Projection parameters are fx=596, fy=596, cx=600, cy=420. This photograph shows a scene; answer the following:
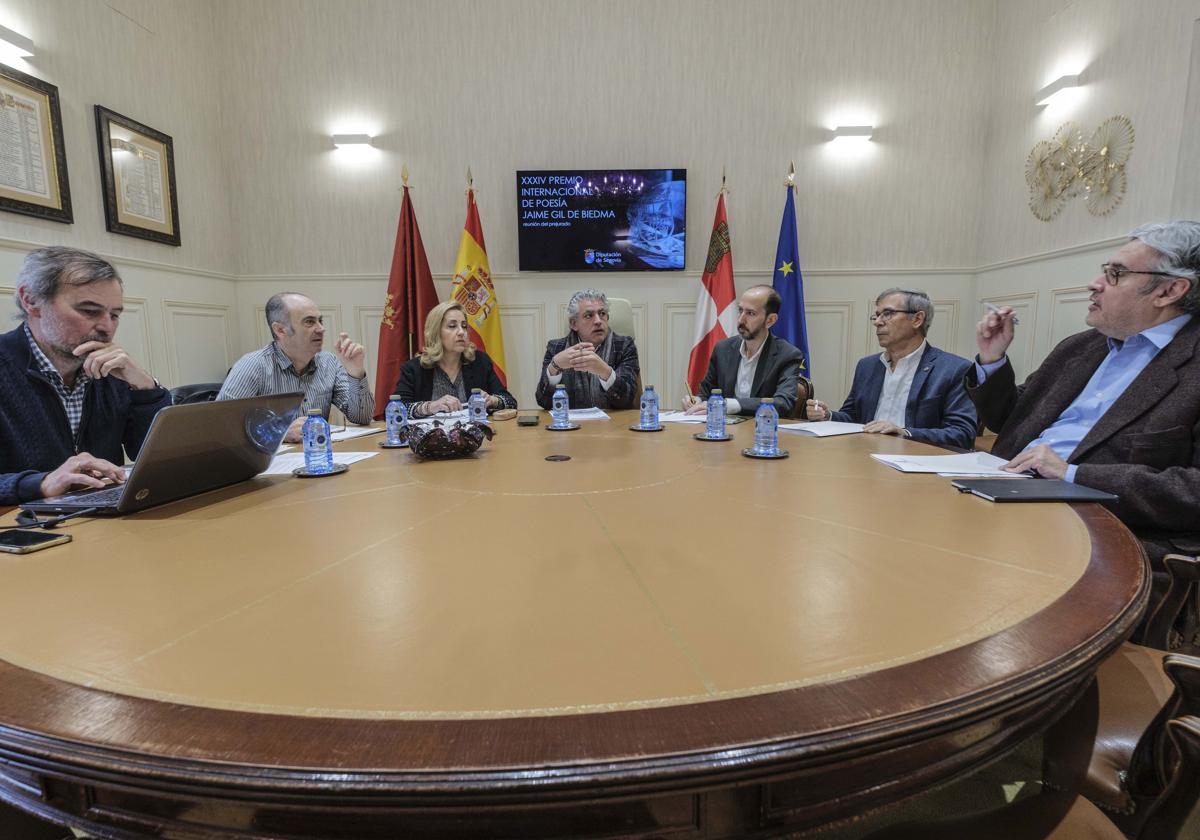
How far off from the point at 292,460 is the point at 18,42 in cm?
297

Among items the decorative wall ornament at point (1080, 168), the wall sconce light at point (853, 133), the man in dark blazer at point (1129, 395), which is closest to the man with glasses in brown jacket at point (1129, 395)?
the man in dark blazer at point (1129, 395)

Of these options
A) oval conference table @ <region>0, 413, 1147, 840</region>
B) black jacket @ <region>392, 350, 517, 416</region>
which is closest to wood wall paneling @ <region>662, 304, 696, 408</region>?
black jacket @ <region>392, 350, 517, 416</region>

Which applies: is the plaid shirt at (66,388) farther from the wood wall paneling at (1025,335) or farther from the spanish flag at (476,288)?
the wood wall paneling at (1025,335)

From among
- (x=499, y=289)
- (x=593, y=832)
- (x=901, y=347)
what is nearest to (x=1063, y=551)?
(x=593, y=832)

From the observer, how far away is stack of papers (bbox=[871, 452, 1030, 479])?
1.45 metres

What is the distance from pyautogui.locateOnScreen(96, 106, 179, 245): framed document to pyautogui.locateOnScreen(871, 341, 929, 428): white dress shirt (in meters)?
4.20

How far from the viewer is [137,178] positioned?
3557mm

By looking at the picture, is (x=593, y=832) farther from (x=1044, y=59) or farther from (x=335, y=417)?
(x=1044, y=59)

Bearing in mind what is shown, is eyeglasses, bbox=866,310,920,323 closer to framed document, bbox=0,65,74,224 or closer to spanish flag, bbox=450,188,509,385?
spanish flag, bbox=450,188,509,385

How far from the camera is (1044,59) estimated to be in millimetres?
3676

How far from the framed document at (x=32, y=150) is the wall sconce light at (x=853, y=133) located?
4.63 metres

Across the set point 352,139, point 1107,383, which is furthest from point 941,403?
point 352,139

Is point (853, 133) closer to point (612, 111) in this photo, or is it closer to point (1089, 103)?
→ point (1089, 103)

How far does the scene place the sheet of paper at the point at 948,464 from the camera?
1.46 metres
